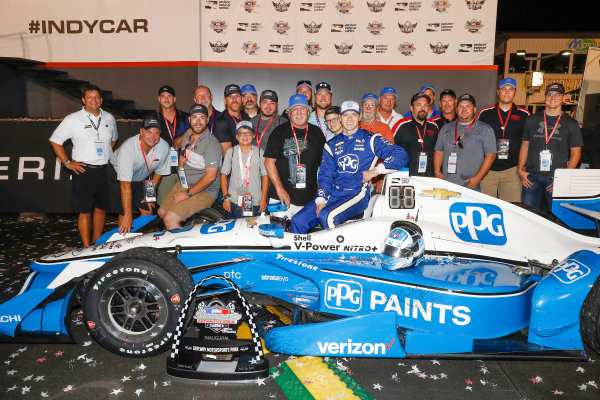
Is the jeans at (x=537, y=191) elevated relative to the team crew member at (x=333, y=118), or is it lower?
lower

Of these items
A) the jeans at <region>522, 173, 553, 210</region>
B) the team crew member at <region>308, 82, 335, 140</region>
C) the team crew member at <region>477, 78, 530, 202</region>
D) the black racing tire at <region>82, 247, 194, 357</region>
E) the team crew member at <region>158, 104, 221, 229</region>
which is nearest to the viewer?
the black racing tire at <region>82, 247, 194, 357</region>

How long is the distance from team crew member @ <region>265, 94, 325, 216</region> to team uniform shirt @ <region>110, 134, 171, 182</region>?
4.64 ft

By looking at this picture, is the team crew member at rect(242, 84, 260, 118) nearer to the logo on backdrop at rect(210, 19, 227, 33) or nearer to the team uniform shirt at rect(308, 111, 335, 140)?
the team uniform shirt at rect(308, 111, 335, 140)

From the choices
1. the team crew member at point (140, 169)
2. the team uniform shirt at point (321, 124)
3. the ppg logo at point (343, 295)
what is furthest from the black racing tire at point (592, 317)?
the team crew member at point (140, 169)

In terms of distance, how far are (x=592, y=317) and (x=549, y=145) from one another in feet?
10.2

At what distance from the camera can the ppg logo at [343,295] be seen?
3.38 metres

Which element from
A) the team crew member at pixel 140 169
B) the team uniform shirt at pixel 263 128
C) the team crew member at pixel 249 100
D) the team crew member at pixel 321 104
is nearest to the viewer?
the team crew member at pixel 140 169

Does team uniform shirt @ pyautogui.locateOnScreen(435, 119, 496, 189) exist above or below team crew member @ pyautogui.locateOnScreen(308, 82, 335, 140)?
below

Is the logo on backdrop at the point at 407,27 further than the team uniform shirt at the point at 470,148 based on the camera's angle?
Yes

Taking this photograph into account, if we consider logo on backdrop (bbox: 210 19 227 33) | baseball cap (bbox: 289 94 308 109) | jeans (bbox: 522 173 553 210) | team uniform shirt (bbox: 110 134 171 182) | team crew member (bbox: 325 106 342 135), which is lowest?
jeans (bbox: 522 173 553 210)

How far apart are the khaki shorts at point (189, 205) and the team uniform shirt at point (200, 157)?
0.11 meters

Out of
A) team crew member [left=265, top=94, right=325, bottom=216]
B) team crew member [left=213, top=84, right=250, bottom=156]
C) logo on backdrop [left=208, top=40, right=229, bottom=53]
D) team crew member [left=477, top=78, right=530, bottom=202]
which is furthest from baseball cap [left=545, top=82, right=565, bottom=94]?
Result: logo on backdrop [left=208, top=40, right=229, bottom=53]

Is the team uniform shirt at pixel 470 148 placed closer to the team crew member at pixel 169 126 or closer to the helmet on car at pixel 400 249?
the helmet on car at pixel 400 249

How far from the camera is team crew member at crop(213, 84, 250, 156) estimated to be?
6.10 meters
